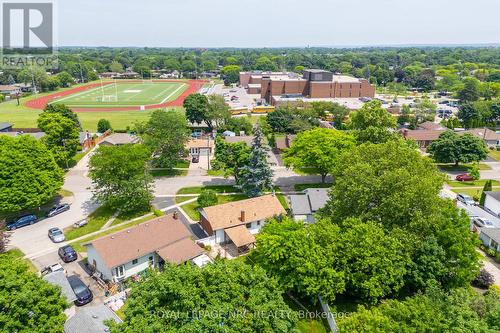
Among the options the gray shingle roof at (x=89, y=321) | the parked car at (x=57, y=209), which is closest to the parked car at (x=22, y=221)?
the parked car at (x=57, y=209)

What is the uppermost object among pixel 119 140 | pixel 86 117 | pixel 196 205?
pixel 86 117

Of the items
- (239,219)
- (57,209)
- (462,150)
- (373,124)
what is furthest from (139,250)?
(462,150)

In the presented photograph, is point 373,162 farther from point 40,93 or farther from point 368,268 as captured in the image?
point 40,93

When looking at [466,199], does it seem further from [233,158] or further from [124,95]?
[124,95]

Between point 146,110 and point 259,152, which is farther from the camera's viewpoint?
point 146,110

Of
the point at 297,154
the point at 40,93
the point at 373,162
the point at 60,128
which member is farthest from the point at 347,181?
the point at 40,93

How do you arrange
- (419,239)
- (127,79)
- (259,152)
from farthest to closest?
(127,79), (259,152), (419,239)

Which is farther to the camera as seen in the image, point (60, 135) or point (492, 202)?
point (60, 135)
